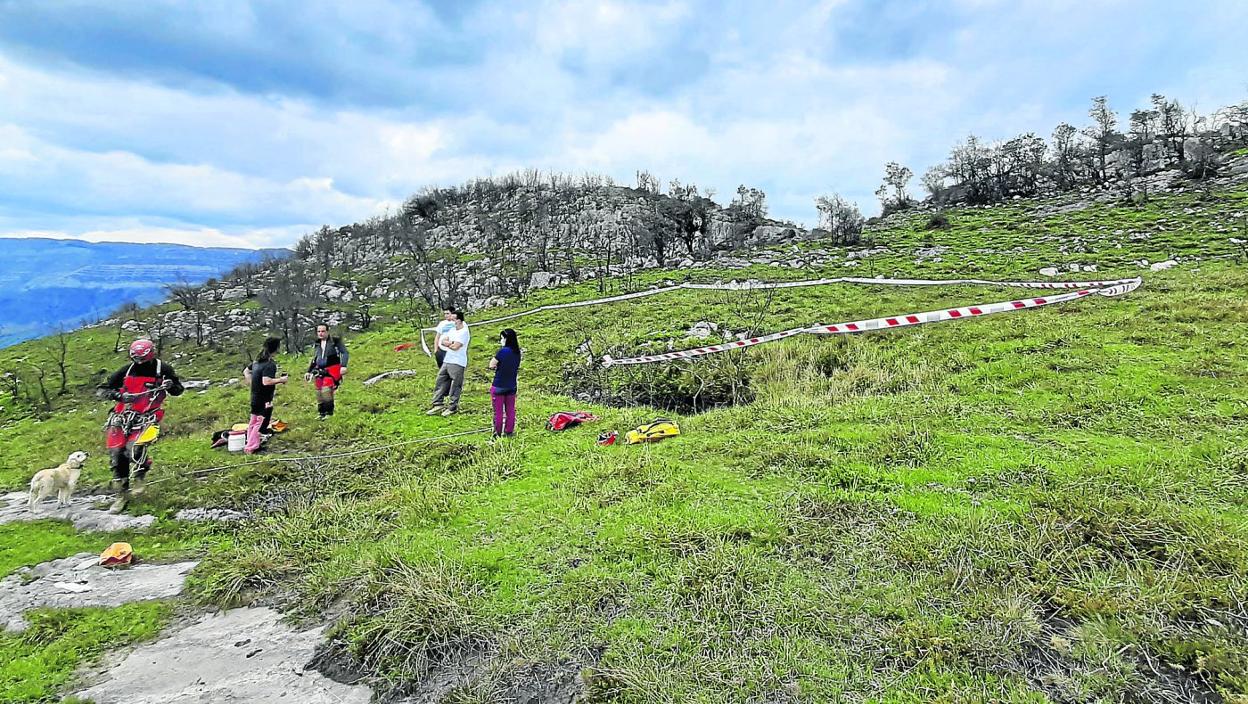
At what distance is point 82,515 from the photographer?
677 cm

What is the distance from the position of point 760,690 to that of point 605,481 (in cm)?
337

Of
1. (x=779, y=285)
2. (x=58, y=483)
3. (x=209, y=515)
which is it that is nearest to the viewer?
(x=209, y=515)

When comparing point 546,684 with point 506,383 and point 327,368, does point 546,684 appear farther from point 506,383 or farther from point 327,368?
point 327,368

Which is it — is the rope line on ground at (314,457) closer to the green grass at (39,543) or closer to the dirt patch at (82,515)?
the dirt patch at (82,515)

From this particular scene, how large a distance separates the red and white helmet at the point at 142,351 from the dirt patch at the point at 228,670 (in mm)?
4378

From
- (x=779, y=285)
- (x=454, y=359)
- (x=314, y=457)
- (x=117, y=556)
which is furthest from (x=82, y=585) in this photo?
(x=779, y=285)

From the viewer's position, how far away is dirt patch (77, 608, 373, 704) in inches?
144

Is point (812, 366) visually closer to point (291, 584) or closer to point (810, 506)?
point (810, 506)

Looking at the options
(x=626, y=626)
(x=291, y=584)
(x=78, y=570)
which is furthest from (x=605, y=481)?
(x=78, y=570)

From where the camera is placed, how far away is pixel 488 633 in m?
3.98

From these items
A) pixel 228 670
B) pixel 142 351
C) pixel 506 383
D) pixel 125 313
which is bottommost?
pixel 228 670

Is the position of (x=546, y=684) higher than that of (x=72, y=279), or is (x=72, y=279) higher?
(x=72, y=279)

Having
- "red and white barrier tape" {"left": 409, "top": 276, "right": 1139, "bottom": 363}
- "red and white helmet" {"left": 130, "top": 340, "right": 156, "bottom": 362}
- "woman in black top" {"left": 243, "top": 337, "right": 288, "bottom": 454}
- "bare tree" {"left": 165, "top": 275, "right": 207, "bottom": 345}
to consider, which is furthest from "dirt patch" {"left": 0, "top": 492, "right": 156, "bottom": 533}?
"bare tree" {"left": 165, "top": 275, "right": 207, "bottom": 345}

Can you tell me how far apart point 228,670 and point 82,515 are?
15.4ft
